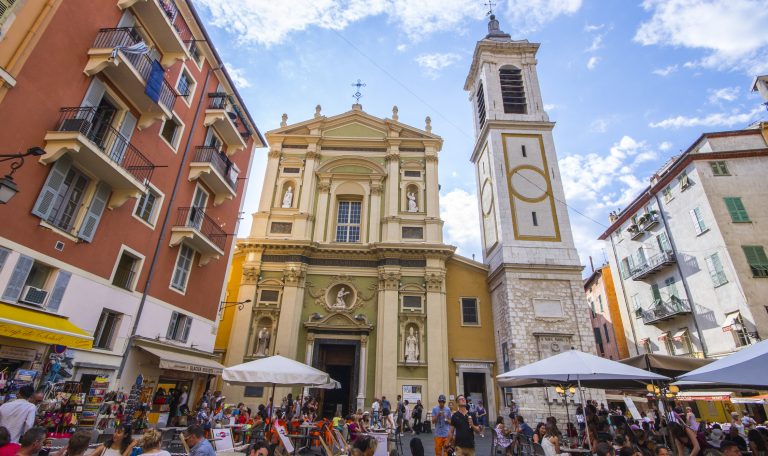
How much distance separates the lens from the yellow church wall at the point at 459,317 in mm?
18344

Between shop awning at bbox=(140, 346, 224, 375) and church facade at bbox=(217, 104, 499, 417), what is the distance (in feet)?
15.4

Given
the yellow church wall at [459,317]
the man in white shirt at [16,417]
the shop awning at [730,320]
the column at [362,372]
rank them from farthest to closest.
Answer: the yellow church wall at [459,317] → the column at [362,372] → the shop awning at [730,320] → the man in white shirt at [16,417]

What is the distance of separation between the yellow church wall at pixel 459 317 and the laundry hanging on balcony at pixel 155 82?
1467cm

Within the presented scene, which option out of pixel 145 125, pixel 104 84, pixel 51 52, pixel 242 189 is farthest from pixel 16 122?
pixel 242 189

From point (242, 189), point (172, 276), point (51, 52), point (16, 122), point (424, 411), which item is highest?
point (242, 189)

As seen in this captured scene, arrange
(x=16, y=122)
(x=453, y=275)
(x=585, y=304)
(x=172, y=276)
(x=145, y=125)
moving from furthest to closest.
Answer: (x=453, y=275) < (x=585, y=304) < (x=172, y=276) < (x=145, y=125) < (x=16, y=122)

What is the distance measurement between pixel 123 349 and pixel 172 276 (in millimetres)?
2774

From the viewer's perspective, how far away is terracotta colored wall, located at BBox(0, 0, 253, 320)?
24.8 feet

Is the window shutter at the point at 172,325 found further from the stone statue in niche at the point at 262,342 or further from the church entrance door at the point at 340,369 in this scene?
the church entrance door at the point at 340,369

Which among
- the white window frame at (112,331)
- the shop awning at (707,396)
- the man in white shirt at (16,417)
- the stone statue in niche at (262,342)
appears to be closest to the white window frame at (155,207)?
the white window frame at (112,331)

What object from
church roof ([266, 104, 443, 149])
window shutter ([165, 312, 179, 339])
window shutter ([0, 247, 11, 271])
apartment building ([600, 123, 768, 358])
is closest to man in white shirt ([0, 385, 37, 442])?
window shutter ([0, 247, 11, 271])

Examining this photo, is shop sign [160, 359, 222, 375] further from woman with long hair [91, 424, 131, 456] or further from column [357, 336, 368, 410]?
column [357, 336, 368, 410]

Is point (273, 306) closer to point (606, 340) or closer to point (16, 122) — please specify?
point (16, 122)

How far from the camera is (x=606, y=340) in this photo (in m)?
29.0
